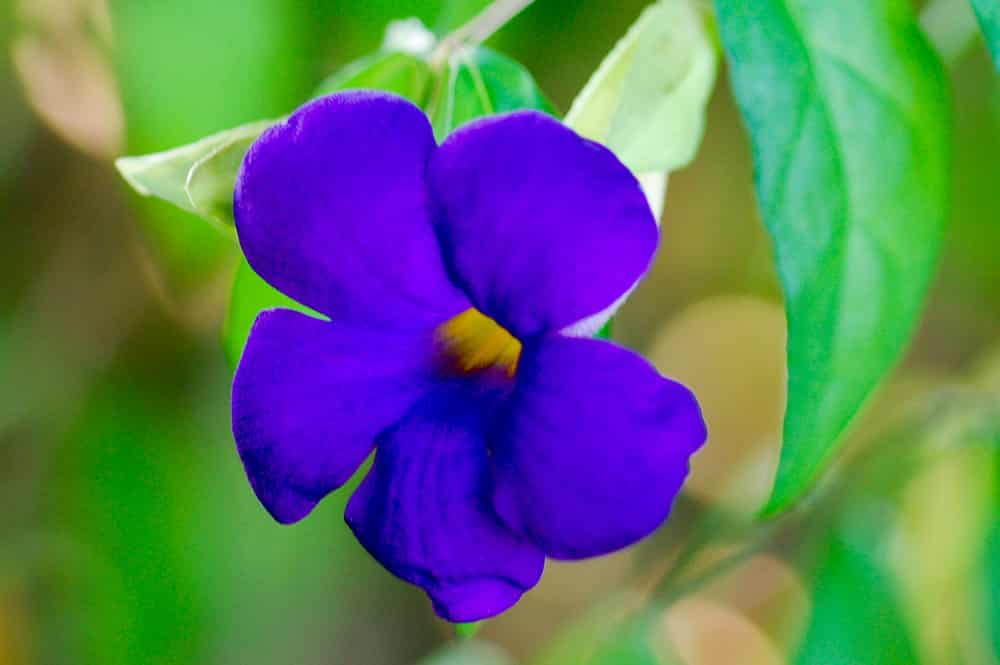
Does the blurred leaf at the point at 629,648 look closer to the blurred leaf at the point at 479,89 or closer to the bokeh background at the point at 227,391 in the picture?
the bokeh background at the point at 227,391

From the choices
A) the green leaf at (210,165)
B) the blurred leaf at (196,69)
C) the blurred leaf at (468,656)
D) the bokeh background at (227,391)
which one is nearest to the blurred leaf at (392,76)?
the green leaf at (210,165)

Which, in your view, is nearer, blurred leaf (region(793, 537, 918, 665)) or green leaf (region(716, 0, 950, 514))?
green leaf (region(716, 0, 950, 514))

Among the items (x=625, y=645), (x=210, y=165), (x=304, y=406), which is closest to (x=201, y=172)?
(x=210, y=165)

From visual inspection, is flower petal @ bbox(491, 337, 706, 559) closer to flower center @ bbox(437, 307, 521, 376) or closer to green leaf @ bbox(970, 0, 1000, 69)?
flower center @ bbox(437, 307, 521, 376)

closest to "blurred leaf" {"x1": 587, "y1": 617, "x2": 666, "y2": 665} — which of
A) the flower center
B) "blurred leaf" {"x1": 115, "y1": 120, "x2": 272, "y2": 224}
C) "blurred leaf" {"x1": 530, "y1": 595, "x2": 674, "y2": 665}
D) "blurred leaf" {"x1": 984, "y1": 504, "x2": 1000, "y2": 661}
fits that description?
"blurred leaf" {"x1": 530, "y1": 595, "x2": 674, "y2": 665}

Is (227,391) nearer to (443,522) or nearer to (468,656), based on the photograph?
(468,656)
